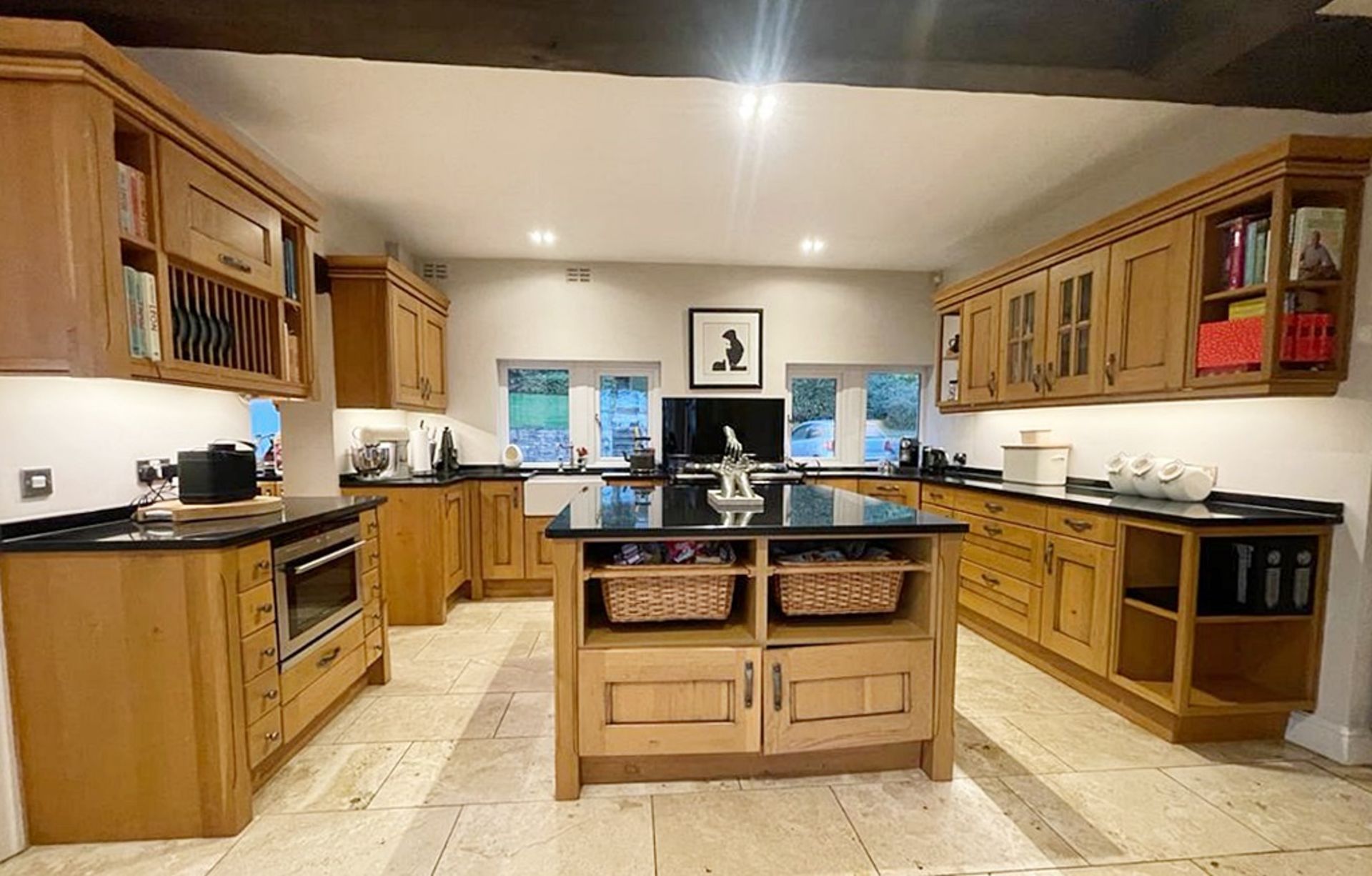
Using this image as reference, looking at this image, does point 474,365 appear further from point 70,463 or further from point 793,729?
point 793,729

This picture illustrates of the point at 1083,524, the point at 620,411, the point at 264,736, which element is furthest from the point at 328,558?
the point at 1083,524

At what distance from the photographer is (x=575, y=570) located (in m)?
1.78

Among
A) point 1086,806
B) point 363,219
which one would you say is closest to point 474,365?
point 363,219

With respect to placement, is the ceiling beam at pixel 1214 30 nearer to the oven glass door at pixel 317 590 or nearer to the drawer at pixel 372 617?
the oven glass door at pixel 317 590

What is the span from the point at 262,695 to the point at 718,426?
3.51 metres

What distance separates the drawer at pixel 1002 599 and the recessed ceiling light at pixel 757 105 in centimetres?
240

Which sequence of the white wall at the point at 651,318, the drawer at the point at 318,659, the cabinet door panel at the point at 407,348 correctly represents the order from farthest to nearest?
1. the white wall at the point at 651,318
2. the cabinet door panel at the point at 407,348
3. the drawer at the point at 318,659

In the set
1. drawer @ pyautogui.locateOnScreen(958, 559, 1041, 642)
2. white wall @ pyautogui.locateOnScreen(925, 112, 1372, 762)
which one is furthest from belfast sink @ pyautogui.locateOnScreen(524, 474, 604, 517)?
white wall @ pyautogui.locateOnScreen(925, 112, 1372, 762)

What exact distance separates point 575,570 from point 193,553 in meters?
1.13

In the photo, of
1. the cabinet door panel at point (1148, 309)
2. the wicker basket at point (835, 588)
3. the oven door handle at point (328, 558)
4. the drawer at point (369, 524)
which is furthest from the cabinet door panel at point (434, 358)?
the cabinet door panel at point (1148, 309)

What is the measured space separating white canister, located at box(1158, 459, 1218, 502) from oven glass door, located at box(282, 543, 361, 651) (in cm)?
374

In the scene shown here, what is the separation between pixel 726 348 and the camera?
15.6ft

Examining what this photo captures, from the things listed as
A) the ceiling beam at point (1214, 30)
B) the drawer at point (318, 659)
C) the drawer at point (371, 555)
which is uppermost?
the ceiling beam at point (1214, 30)

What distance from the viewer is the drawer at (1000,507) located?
9.50ft
